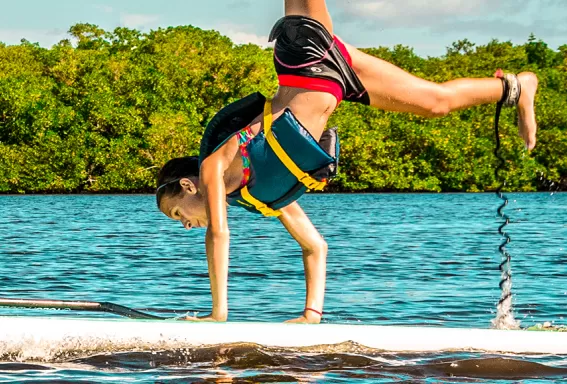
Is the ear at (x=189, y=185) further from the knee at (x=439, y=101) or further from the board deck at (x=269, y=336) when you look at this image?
the knee at (x=439, y=101)

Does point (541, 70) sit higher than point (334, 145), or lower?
higher

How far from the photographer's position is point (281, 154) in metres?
7.93

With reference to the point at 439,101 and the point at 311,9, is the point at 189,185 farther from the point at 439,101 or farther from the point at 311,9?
the point at 439,101

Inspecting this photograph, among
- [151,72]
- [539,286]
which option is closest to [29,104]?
[151,72]

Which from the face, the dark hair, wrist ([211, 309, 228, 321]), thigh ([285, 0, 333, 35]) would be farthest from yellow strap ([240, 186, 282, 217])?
thigh ([285, 0, 333, 35])

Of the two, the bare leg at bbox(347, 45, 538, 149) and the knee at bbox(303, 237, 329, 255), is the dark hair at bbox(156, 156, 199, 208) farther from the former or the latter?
the bare leg at bbox(347, 45, 538, 149)

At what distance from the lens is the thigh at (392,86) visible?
804 cm

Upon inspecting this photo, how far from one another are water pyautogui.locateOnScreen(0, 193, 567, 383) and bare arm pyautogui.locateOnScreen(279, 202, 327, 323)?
1.69ft

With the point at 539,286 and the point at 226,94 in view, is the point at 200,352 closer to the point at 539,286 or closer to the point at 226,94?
the point at 539,286

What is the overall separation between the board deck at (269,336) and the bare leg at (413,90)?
151cm

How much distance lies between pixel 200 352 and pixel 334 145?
185 centimetres

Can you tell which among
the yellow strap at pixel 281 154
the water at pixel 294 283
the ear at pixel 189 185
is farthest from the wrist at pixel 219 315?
the yellow strap at pixel 281 154

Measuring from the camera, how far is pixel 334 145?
8.34 metres

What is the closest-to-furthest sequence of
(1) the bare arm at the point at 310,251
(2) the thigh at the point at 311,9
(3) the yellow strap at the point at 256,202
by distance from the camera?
(2) the thigh at the point at 311,9 < (3) the yellow strap at the point at 256,202 < (1) the bare arm at the point at 310,251
